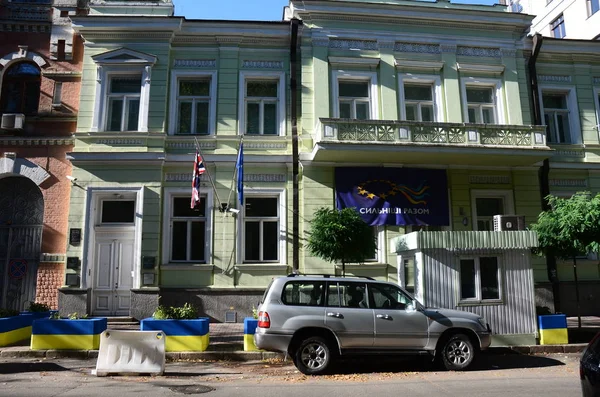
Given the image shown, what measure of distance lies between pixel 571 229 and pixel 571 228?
25 mm

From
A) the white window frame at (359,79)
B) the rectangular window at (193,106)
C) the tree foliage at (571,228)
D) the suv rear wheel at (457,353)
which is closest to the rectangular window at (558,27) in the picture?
the white window frame at (359,79)

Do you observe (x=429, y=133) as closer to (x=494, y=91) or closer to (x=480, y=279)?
(x=494, y=91)

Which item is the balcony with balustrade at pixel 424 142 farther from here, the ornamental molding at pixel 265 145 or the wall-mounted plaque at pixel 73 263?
the wall-mounted plaque at pixel 73 263

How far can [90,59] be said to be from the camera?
51.7ft

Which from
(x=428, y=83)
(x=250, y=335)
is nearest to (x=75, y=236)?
(x=250, y=335)

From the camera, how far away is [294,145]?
1543 centimetres

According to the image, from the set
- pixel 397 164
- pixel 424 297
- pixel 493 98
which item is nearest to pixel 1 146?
pixel 397 164

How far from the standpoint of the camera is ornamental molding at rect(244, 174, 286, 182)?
611 inches

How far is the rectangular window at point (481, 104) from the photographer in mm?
16812

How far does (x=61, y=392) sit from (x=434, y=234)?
812 centimetres

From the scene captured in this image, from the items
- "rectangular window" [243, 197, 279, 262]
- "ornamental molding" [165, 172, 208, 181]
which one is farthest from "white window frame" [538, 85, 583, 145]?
"ornamental molding" [165, 172, 208, 181]

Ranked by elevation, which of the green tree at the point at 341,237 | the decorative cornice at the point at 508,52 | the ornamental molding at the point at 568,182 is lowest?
the green tree at the point at 341,237

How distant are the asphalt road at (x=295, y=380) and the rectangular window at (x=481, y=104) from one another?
9106 mm

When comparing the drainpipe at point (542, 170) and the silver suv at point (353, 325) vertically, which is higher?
the drainpipe at point (542, 170)
